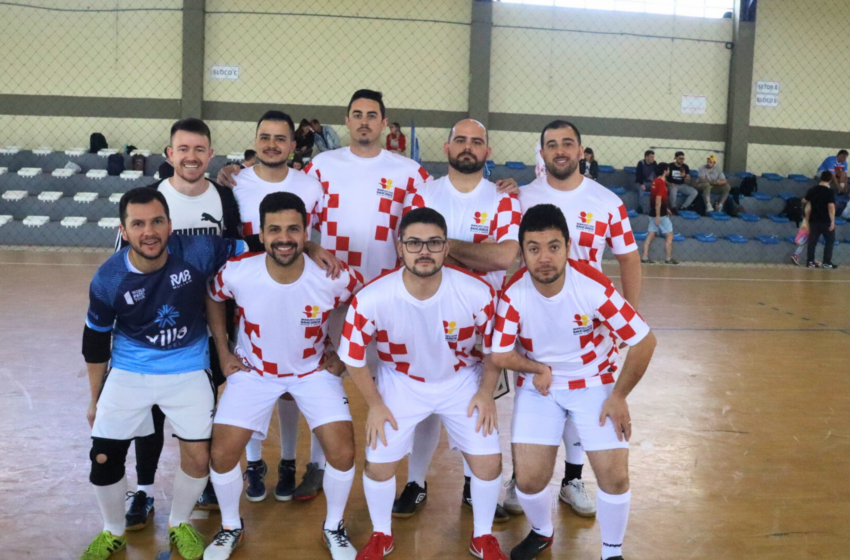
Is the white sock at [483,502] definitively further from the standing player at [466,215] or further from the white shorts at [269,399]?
the white shorts at [269,399]

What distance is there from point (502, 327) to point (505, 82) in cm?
1337

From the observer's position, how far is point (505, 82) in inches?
610

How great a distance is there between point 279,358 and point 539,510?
1.24 m

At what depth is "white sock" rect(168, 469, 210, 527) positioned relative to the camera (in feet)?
9.52

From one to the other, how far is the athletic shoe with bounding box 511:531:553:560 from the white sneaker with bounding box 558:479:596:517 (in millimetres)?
386

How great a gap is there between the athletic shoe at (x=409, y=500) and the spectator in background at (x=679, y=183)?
12.4 metres

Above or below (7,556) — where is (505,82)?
above

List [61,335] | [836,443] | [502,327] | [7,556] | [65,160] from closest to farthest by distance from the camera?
[7,556] → [502,327] → [836,443] → [61,335] → [65,160]

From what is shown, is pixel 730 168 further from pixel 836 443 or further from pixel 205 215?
pixel 205 215

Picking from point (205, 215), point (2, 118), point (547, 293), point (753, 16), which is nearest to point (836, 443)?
point (547, 293)

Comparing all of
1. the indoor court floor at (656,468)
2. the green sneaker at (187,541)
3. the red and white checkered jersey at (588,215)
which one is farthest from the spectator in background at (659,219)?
the green sneaker at (187,541)

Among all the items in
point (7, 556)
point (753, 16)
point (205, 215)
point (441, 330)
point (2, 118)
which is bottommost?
point (7, 556)

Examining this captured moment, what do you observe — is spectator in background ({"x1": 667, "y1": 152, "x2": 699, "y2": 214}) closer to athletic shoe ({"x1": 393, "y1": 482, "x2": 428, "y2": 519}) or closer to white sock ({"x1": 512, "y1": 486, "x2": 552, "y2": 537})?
athletic shoe ({"x1": 393, "y1": 482, "x2": 428, "y2": 519})

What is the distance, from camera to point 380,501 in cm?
290
